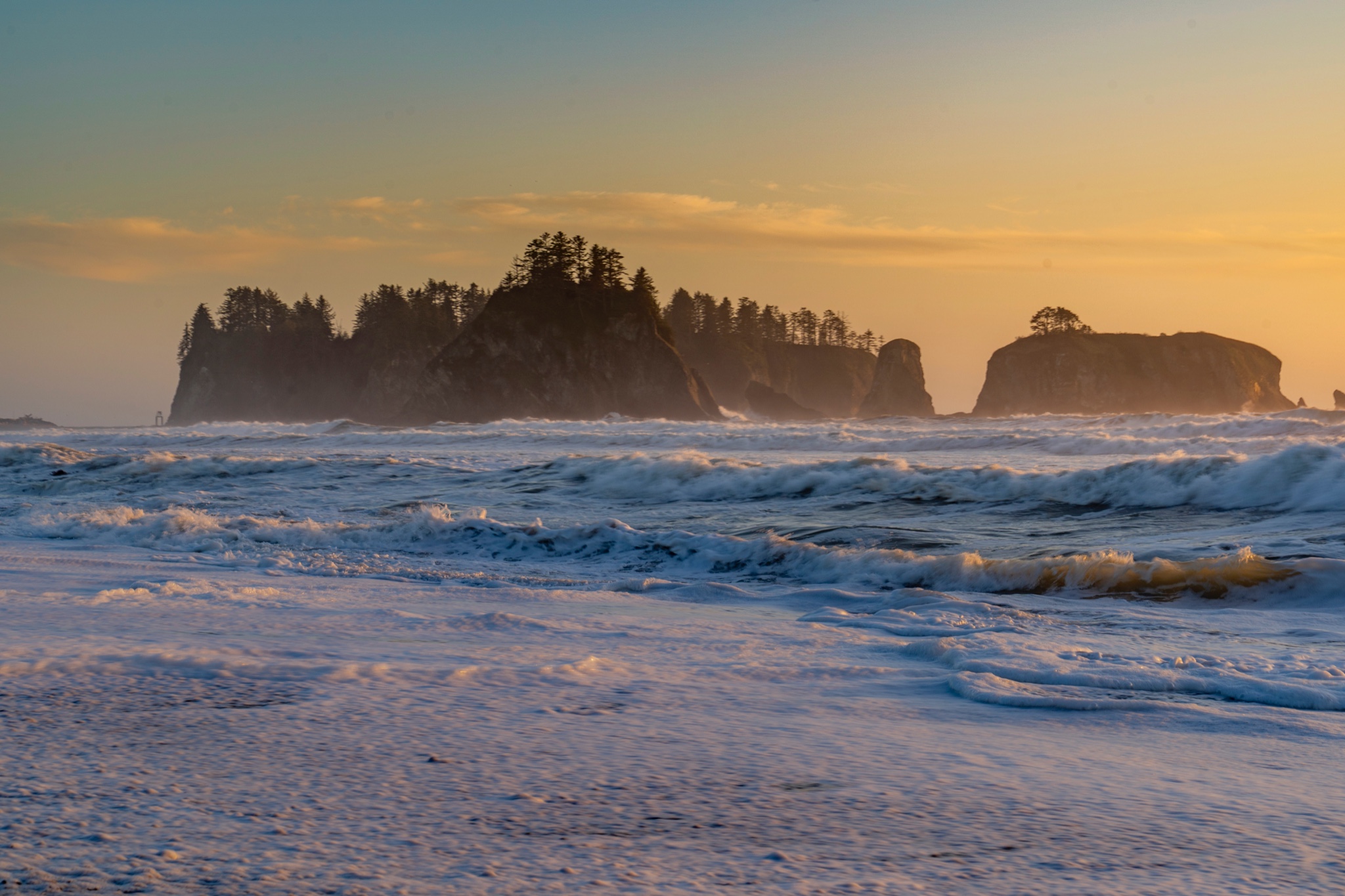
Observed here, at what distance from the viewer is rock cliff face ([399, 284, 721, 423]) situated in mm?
83812

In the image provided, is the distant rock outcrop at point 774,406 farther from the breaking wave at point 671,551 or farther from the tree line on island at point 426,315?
the breaking wave at point 671,551

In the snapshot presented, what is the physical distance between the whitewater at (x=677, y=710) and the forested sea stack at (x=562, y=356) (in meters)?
75.0

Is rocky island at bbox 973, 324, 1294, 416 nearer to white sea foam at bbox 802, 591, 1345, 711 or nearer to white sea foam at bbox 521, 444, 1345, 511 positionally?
white sea foam at bbox 521, 444, 1345, 511

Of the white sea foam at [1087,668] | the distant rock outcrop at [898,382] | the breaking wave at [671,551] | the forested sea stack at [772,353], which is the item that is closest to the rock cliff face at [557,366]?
the forested sea stack at [772,353]

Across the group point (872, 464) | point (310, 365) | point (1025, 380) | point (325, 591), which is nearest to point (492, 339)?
point (310, 365)

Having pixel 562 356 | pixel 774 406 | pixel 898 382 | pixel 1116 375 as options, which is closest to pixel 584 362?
pixel 562 356

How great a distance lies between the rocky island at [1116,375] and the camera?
11719 cm

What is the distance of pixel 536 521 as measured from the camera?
10.5 m

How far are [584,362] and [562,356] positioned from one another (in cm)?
195

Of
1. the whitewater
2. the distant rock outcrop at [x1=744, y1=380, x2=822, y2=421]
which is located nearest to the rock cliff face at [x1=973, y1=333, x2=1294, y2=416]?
the distant rock outcrop at [x1=744, y1=380, x2=822, y2=421]

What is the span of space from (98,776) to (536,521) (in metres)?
8.20

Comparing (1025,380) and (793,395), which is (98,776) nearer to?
(1025,380)

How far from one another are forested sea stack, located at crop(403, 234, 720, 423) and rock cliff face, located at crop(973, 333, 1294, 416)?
46.5 metres

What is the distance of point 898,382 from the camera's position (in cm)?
13050
